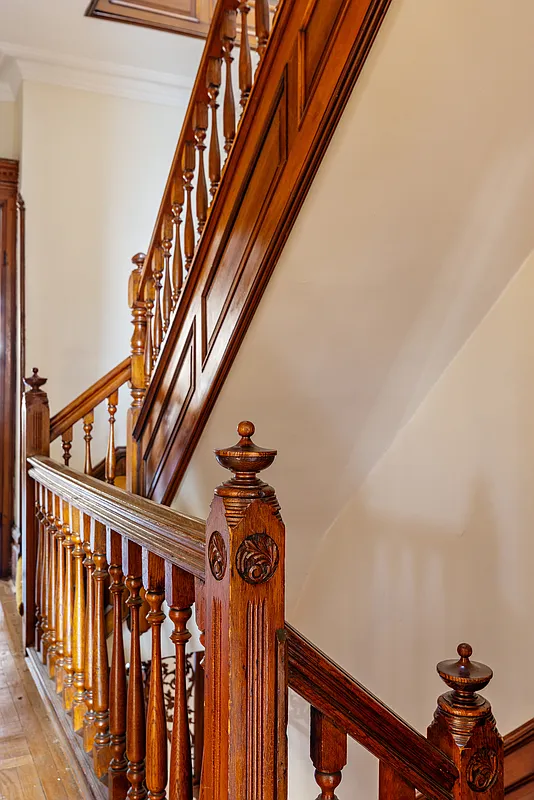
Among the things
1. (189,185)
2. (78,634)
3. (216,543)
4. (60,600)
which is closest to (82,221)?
(189,185)

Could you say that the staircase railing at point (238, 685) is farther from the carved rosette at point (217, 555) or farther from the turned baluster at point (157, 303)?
the turned baluster at point (157, 303)

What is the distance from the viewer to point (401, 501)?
273 centimetres

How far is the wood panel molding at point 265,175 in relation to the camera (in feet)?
5.46

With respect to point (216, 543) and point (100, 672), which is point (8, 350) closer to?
point (100, 672)

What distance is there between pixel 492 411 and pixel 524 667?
0.87 m

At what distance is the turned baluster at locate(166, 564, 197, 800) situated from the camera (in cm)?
111

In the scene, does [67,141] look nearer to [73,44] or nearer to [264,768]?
[73,44]

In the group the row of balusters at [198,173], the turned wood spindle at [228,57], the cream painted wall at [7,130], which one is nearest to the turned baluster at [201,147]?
the row of balusters at [198,173]

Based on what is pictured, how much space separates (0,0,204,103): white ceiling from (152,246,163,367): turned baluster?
1.91 metres

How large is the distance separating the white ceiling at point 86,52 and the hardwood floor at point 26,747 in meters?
3.39

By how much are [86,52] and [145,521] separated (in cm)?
384

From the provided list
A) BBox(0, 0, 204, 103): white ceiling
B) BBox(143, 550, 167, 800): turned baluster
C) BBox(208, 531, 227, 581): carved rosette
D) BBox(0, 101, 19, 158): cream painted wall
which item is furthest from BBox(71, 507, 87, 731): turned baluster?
BBox(0, 101, 19, 158): cream painted wall

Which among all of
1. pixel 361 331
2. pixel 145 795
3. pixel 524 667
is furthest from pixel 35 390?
pixel 524 667

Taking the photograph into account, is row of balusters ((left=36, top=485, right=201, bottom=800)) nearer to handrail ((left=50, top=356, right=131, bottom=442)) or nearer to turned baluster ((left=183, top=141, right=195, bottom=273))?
handrail ((left=50, top=356, right=131, bottom=442))
